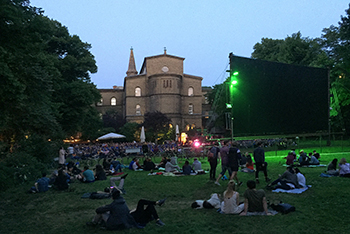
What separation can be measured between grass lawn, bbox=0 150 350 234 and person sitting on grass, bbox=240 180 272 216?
297 millimetres

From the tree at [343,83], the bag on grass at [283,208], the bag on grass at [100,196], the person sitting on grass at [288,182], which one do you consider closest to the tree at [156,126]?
the tree at [343,83]

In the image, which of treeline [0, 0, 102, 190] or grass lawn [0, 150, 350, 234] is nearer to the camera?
grass lawn [0, 150, 350, 234]

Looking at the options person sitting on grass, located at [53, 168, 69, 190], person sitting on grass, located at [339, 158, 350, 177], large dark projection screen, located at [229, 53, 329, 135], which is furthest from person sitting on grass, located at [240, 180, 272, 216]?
large dark projection screen, located at [229, 53, 329, 135]

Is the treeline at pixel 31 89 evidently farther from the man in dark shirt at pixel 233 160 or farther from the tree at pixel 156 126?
the tree at pixel 156 126

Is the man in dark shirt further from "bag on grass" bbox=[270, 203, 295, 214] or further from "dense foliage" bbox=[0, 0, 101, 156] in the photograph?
"dense foliage" bbox=[0, 0, 101, 156]

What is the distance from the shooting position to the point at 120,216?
21.4 feet

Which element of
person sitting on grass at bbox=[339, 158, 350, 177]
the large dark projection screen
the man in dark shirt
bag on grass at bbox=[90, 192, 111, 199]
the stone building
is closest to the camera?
bag on grass at bbox=[90, 192, 111, 199]

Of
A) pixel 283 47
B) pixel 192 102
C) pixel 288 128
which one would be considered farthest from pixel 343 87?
pixel 192 102

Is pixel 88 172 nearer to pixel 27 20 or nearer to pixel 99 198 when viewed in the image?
pixel 99 198

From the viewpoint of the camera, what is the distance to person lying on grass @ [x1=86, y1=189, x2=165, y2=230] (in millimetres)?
6496

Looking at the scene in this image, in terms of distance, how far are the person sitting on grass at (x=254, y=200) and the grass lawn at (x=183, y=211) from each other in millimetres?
297

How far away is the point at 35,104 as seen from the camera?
51.3 ft

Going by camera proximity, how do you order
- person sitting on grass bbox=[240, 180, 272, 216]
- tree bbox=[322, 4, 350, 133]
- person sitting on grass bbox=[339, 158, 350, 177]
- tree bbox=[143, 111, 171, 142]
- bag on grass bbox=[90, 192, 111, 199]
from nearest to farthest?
person sitting on grass bbox=[240, 180, 272, 216] < bag on grass bbox=[90, 192, 111, 199] < person sitting on grass bbox=[339, 158, 350, 177] < tree bbox=[322, 4, 350, 133] < tree bbox=[143, 111, 171, 142]

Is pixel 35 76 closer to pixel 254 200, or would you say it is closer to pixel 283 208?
pixel 254 200
